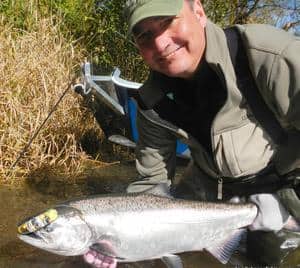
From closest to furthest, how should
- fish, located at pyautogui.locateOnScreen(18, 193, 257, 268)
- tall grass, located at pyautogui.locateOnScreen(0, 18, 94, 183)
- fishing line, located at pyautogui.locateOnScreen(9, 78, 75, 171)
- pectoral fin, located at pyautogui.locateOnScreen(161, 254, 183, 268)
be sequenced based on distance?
fish, located at pyautogui.locateOnScreen(18, 193, 257, 268) < pectoral fin, located at pyautogui.locateOnScreen(161, 254, 183, 268) < fishing line, located at pyautogui.locateOnScreen(9, 78, 75, 171) < tall grass, located at pyautogui.locateOnScreen(0, 18, 94, 183)

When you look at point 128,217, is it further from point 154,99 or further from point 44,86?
point 44,86

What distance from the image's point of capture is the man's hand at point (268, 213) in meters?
2.89

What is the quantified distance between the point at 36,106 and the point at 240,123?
276cm

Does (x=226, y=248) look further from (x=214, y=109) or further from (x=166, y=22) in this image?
(x=166, y=22)

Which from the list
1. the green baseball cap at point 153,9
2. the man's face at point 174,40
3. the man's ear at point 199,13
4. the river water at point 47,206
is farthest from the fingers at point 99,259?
the man's ear at point 199,13

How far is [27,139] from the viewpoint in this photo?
4.95 meters

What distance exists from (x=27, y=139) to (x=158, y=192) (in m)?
2.49

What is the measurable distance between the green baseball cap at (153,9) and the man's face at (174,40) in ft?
0.14

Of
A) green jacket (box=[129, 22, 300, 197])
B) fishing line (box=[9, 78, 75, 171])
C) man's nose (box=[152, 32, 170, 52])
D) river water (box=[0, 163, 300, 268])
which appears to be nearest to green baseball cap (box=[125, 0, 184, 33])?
man's nose (box=[152, 32, 170, 52])

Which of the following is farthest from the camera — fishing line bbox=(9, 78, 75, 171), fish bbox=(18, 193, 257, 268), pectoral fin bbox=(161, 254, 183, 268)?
fishing line bbox=(9, 78, 75, 171)

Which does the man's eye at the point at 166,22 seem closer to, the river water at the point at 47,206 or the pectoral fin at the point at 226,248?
Answer: the pectoral fin at the point at 226,248

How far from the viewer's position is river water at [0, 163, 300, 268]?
3229mm

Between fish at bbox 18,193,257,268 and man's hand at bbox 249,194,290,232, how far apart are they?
0.15 ft

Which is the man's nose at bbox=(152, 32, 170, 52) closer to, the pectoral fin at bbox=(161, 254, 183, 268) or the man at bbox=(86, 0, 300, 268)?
the man at bbox=(86, 0, 300, 268)
